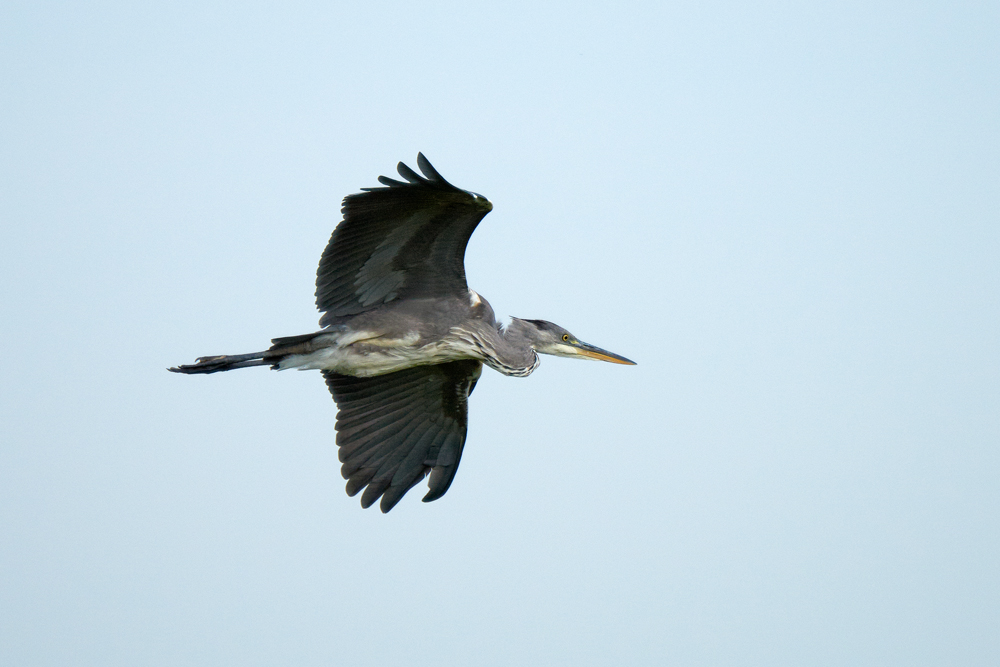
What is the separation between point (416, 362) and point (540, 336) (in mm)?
1245

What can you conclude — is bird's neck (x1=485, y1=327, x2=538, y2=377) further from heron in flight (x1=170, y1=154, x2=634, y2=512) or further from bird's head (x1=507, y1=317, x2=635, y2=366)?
bird's head (x1=507, y1=317, x2=635, y2=366)

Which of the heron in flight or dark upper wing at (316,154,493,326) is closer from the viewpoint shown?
dark upper wing at (316,154,493,326)

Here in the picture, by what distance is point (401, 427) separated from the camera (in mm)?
8234

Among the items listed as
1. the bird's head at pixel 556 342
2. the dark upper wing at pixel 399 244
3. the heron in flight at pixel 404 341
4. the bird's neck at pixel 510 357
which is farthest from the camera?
the bird's head at pixel 556 342

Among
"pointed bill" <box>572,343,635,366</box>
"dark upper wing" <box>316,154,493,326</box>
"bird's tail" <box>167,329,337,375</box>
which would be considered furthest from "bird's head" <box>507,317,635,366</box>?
"bird's tail" <box>167,329,337,375</box>

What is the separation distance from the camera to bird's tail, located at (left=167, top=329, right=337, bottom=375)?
7027 mm

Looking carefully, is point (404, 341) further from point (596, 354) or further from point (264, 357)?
point (596, 354)

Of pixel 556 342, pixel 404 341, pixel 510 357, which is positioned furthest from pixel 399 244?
pixel 556 342

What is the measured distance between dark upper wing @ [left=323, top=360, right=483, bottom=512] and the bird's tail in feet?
2.93

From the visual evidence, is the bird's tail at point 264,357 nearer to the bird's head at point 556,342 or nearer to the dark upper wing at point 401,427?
the dark upper wing at point 401,427

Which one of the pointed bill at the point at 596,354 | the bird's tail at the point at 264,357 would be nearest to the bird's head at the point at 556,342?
the pointed bill at the point at 596,354

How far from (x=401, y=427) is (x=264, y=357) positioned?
1.50m

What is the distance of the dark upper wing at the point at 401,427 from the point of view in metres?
8.09

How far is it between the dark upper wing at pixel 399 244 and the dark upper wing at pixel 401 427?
97cm
